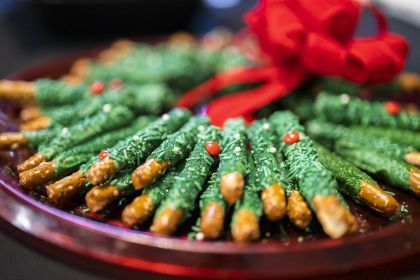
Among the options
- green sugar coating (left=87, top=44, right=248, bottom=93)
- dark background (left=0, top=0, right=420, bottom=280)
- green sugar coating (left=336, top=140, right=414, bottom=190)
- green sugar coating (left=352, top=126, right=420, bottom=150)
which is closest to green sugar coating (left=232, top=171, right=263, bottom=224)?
green sugar coating (left=336, top=140, right=414, bottom=190)

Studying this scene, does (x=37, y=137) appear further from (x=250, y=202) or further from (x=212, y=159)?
(x=250, y=202)

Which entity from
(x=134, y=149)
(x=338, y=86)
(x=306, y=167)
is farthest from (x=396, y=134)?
(x=134, y=149)

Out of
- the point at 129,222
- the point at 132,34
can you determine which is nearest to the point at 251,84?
the point at 129,222

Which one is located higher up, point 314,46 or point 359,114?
point 314,46

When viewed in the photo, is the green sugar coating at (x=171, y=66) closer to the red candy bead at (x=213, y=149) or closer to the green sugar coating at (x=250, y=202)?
the red candy bead at (x=213, y=149)

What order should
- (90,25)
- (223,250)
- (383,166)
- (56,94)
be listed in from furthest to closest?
(90,25) → (56,94) → (383,166) → (223,250)

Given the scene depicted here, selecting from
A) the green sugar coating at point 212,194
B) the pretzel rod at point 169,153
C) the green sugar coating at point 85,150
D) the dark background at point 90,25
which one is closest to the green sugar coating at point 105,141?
the green sugar coating at point 85,150

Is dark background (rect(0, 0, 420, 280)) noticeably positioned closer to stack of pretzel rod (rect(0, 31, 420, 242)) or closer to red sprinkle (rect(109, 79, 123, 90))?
red sprinkle (rect(109, 79, 123, 90))
